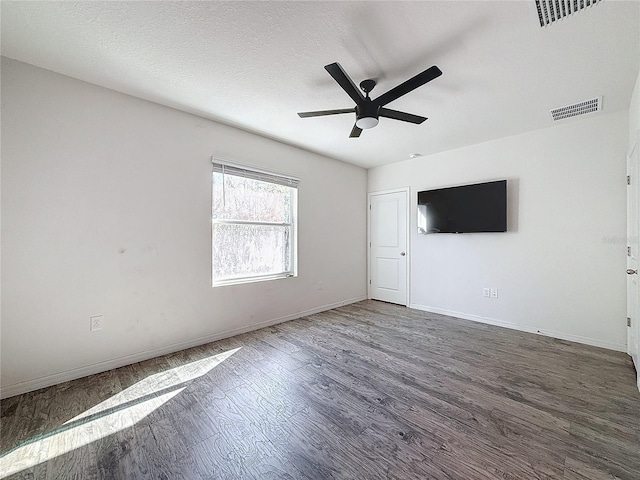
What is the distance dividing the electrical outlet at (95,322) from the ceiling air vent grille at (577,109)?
4969mm

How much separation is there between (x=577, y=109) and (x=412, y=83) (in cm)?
222

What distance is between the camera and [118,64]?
2.08 metres

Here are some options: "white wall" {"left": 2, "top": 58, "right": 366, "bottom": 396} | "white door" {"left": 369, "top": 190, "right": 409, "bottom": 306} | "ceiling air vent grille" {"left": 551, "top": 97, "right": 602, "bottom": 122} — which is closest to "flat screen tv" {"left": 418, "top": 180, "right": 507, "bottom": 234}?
"white door" {"left": 369, "top": 190, "right": 409, "bottom": 306}

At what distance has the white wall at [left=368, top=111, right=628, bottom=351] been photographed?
2.88 metres

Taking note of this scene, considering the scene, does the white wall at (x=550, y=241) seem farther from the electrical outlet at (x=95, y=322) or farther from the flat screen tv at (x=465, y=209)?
the electrical outlet at (x=95, y=322)

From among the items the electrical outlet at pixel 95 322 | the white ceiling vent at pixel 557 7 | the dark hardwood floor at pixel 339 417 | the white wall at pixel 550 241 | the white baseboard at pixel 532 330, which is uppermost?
the white ceiling vent at pixel 557 7

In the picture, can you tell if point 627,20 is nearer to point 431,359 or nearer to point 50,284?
point 431,359

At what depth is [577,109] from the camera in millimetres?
2758

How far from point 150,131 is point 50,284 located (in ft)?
5.36

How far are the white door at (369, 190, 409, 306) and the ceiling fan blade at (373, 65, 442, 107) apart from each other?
107 inches

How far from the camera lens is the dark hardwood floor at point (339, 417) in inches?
54.8

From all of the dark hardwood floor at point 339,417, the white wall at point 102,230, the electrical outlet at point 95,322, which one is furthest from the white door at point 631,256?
the electrical outlet at point 95,322

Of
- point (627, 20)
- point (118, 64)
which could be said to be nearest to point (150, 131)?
point (118, 64)

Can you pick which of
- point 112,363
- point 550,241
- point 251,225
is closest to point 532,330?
point 550,241
